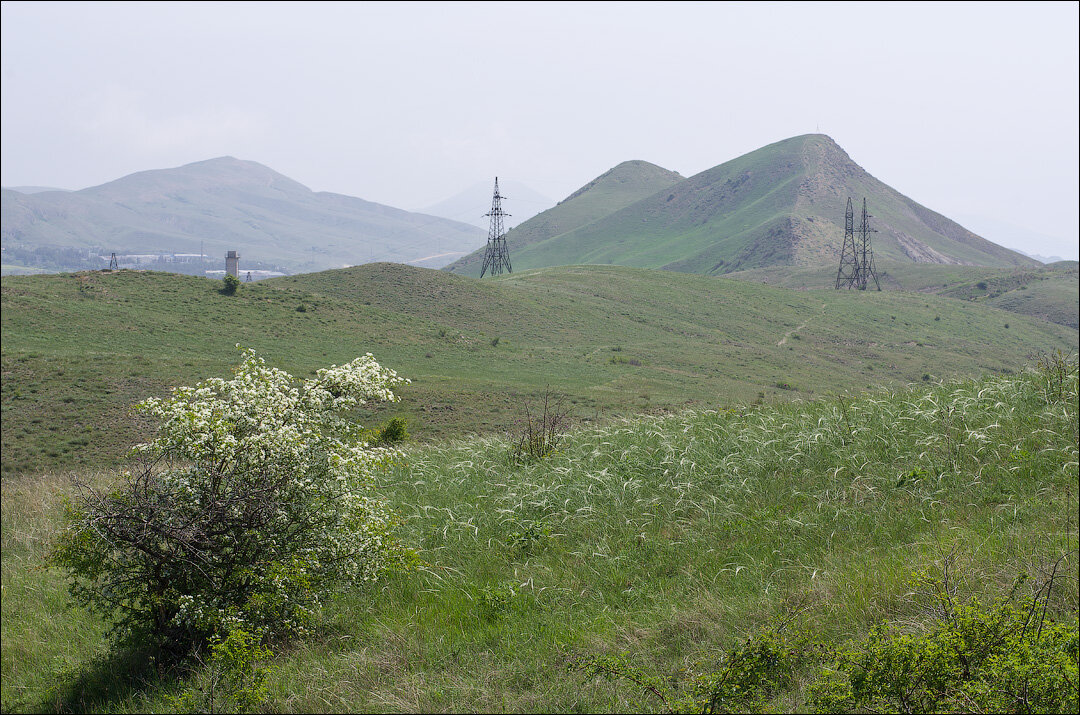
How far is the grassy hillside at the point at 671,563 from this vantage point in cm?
421

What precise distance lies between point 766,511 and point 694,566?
0.99m

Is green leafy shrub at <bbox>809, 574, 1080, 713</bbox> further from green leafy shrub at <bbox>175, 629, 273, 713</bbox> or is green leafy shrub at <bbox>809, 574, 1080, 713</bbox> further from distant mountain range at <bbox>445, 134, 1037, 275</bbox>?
distant mountain range at <bbox>445, 134, 1037, 275</bbox>

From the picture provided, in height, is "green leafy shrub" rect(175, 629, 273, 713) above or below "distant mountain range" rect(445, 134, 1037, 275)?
below

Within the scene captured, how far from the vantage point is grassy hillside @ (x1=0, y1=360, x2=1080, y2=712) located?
4215mm

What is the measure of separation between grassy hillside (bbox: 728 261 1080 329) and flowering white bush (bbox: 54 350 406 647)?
91453 mm

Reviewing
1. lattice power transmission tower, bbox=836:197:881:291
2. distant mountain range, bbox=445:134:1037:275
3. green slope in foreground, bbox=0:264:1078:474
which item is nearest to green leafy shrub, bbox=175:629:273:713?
green slope in foreground, bbox=0:264:1078:474

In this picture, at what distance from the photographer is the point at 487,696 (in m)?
4.00

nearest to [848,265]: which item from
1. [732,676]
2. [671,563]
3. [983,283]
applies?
[983,283]

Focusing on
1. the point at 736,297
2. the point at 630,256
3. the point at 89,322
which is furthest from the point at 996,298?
the point at 89,322

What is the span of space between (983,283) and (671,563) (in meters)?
105

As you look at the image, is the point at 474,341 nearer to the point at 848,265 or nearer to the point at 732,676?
the point at 732,676

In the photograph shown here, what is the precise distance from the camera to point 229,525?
16.0 feet

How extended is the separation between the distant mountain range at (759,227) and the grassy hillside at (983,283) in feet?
52.9

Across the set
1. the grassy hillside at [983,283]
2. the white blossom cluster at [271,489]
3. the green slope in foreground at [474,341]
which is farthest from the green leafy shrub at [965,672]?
the grassy hillside at [983,283]
